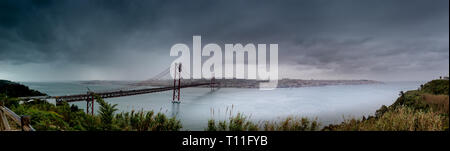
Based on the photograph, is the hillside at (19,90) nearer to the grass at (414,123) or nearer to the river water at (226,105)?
the river water at (226,105)

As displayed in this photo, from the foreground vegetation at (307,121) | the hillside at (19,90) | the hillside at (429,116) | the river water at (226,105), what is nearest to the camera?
the hillside at (429,116)

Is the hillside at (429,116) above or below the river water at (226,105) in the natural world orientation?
above

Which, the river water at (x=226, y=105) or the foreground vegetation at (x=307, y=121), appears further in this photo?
the river water at (x=226, y=105)

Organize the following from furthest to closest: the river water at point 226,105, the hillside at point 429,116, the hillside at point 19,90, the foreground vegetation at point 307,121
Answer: the hillside at point 19,90, the river water at point 226,105, the foreground vegetation at point 307,121, the hillside at point 429,116

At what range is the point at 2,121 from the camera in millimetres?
3957

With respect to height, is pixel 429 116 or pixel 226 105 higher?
pixel 429 116

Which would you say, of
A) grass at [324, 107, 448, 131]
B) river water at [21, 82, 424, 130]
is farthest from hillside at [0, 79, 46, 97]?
grass at [324, 107, 448, 131]

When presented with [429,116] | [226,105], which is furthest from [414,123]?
[226,105]

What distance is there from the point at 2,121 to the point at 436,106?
8713 millimetres

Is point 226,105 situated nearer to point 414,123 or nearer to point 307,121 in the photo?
point 307,121

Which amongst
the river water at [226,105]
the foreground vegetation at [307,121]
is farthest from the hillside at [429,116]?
the river water at [226,105]
